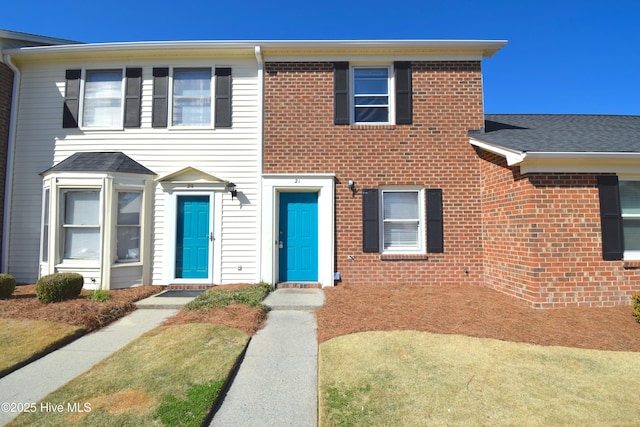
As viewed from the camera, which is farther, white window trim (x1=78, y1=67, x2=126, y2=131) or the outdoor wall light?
white window trim (x1=78, y1=67, x2=126, y2=131)

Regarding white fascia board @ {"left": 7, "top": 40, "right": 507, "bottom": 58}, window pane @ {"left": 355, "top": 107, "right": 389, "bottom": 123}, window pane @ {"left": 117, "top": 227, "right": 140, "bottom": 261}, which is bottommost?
window pane @ {"left": 117, "top": 227, "right": 140, "bottom": 261}

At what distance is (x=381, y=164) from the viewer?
25.7ft

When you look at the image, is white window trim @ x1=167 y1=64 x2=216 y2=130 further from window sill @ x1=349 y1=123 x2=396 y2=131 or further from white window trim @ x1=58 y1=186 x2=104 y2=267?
window sill @ x1=349 y1=123 x2=396 y2=131

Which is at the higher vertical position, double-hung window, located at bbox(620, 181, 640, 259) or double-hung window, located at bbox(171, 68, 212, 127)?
double-hung window, located at bbox(171, 68, 212, 127)

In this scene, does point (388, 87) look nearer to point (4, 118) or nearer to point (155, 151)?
point (155, 151)

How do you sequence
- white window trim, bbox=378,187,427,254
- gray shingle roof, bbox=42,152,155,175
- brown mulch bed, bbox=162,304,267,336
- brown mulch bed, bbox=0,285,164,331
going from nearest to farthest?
brown mulch bed, bbox=162,304,267,336 < brown mulch bed, bbox=0,285,164,331 < gray shingle roof, bbox=42,152,155,175 < white window trim, bbox=378,187,427,254

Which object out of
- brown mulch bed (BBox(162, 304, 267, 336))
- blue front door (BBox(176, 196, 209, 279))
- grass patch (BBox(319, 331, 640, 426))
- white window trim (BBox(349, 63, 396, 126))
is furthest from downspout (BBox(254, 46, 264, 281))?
grass patch (BBox(319, 331, 640, 426))

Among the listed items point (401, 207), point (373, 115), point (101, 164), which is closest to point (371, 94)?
point (373, 115)

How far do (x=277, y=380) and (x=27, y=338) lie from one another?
367cm

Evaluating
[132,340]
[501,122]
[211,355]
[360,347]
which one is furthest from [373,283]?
[501,122]

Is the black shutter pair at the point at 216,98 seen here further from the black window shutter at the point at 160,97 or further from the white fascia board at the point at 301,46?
the white fascia board at the point at 301,46

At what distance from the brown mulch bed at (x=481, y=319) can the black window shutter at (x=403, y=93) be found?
4084 millimetres

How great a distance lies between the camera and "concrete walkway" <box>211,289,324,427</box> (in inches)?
117

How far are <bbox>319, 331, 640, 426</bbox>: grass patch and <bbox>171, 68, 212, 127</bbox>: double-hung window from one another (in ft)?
20.9
